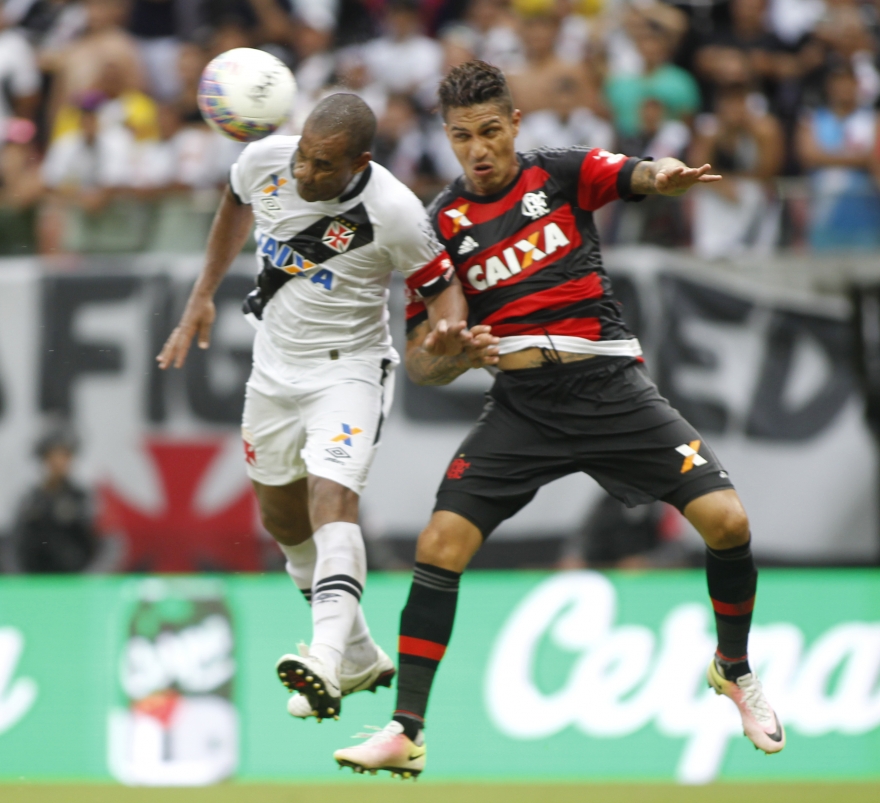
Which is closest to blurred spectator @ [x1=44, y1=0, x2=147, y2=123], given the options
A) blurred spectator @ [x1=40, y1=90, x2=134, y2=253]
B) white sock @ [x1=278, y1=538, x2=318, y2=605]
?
blurred spectator @ [x1=40, y1=90, x2=134, y2=253]

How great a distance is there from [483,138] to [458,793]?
4844 mm

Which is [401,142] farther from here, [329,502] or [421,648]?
[421,648]

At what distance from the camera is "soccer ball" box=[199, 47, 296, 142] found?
6.25 metres

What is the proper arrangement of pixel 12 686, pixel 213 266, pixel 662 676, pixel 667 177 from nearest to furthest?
pixel 667 177 < pixel 213 266 < pixel 12 686 < pixel 662 676

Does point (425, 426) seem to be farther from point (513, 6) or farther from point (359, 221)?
point (359, 221)

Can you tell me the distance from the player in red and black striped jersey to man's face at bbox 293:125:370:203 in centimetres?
48

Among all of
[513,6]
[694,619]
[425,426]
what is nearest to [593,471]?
[694,619]

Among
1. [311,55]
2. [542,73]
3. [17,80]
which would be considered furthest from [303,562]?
[17,80]

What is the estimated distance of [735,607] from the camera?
6312 millimetres

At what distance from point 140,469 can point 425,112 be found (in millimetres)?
3891

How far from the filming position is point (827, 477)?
11391mm

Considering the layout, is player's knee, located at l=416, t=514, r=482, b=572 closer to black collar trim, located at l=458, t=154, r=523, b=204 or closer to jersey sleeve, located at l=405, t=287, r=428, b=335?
jersey sleeve, located at l=405, t=287, r=428, b=335

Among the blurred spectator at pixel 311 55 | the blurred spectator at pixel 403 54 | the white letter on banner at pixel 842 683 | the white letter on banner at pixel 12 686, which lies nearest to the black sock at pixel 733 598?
the white letter on banner at pixel 842 683

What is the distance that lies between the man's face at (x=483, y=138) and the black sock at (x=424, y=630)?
175 centimetres
